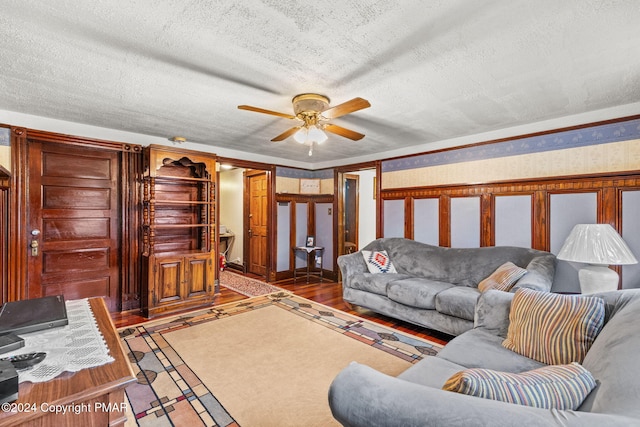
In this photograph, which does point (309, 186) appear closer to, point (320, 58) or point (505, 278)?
point (505, 278)

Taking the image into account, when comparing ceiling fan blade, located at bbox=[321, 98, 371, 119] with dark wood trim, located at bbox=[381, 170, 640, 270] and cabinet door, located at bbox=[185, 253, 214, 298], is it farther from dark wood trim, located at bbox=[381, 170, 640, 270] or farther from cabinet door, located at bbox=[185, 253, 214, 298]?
cabinet door, located at bbox=[185, 253, 214, 298]

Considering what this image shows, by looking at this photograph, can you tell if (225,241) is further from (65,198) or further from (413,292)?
(413,292)

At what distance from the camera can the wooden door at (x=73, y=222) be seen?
3338mm

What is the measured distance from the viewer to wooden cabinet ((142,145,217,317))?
377cm

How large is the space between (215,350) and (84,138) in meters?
2.91

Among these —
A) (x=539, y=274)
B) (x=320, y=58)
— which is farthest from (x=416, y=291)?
(x=320, y=58)

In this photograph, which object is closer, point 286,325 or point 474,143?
point 286,325

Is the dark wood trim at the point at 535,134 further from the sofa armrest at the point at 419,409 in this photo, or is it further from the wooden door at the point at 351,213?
the sofa armrest at the point at 419,409

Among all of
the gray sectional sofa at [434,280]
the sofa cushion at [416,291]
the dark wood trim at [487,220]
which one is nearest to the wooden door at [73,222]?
the gray sectional sofa at [434,280]

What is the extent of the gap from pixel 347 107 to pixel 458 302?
82.3 inches

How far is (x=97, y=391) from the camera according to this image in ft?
3.37

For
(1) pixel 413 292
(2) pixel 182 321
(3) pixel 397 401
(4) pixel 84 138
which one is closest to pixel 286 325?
(2) pixel 182 321

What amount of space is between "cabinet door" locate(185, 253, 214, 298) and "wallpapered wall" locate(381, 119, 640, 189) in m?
3.05

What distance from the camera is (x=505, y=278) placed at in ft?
9.23
